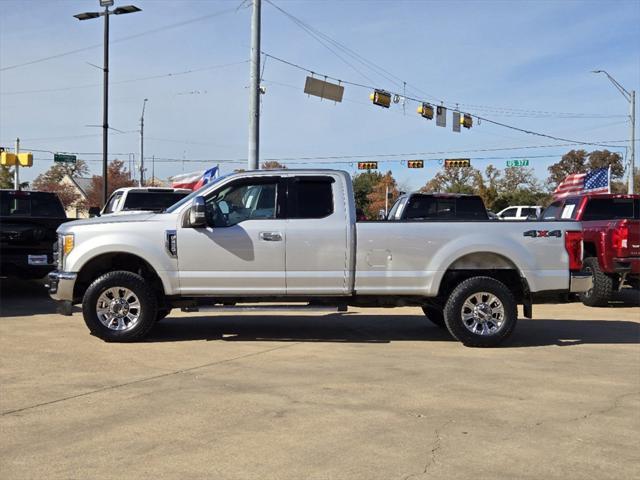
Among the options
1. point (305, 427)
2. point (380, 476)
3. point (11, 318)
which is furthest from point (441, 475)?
point (11, 318)

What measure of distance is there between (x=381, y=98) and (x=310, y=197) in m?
19.3

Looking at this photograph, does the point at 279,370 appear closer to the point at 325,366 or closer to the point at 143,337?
the point at 325,366

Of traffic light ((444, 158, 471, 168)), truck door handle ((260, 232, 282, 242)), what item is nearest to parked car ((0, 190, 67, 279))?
truck door handle ((260, 232, 282, 242))

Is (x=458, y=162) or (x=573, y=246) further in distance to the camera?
(x=458, y=162)

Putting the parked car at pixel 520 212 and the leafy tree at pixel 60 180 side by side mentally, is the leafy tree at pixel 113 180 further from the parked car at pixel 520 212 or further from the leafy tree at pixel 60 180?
the parked car at pixel 520 212

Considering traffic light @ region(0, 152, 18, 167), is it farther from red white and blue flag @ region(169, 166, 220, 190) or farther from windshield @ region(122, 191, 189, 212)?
windshield @ region(122, 191, 189, 212)

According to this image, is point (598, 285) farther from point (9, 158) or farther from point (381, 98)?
point (9, 158)

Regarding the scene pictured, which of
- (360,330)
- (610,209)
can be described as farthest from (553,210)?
(360,330)

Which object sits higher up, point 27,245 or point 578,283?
point 27,245

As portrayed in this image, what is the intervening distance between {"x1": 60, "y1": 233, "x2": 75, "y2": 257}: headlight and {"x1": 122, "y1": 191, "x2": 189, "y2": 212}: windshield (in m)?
6.15

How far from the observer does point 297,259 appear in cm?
793

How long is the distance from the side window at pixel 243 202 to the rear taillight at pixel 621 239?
6.79 metres

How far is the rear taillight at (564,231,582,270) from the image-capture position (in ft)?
26.4

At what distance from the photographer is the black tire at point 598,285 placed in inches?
468
